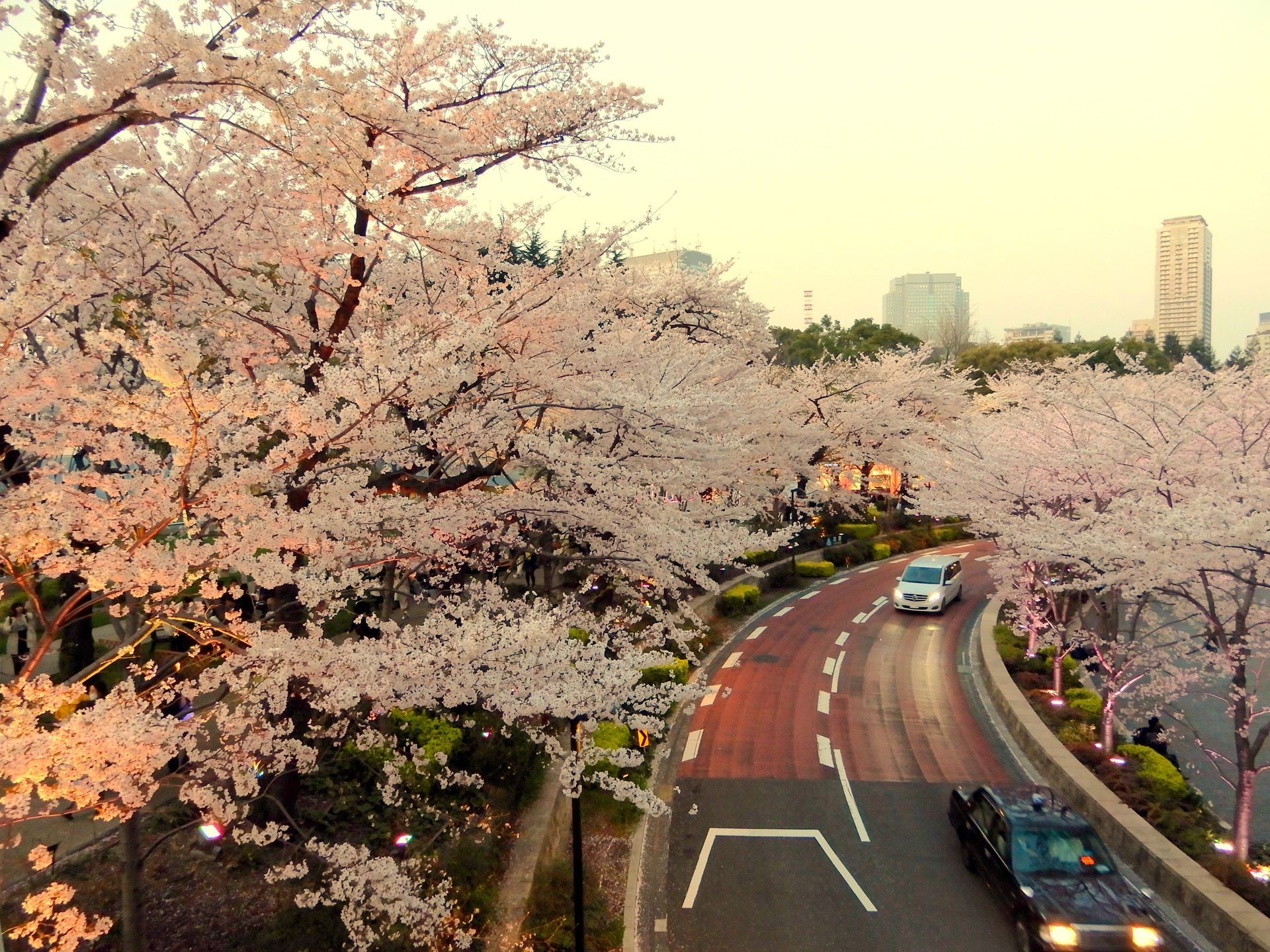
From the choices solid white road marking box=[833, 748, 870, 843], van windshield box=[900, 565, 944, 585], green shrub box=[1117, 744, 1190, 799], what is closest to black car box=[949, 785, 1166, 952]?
solid white road marking box=[833, 748, 870, 843]

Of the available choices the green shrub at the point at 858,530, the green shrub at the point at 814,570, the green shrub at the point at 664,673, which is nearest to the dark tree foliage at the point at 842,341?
the green shrub at the point at 858,530

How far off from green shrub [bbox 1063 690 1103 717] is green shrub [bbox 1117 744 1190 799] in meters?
1.96

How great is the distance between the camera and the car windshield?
27.9 ft

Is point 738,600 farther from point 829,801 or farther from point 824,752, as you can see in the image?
point 829,801

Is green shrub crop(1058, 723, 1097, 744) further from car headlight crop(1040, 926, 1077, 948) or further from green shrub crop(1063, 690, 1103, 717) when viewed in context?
car headlight crop(1040, 926, 1077, 948)

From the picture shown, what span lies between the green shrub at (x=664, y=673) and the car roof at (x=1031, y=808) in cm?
599

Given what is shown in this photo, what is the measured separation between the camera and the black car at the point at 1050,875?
7637mm

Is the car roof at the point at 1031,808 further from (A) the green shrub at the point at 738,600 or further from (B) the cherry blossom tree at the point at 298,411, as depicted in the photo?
(A) the green shrub at the point at 738,600

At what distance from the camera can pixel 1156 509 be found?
313 inches

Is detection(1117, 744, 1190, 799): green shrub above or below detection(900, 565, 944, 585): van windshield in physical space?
below

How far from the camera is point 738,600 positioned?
22094 mm

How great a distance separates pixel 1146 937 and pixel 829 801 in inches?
185

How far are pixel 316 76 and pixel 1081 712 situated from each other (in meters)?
16.1

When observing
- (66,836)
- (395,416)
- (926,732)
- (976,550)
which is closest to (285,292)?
(395,416)
